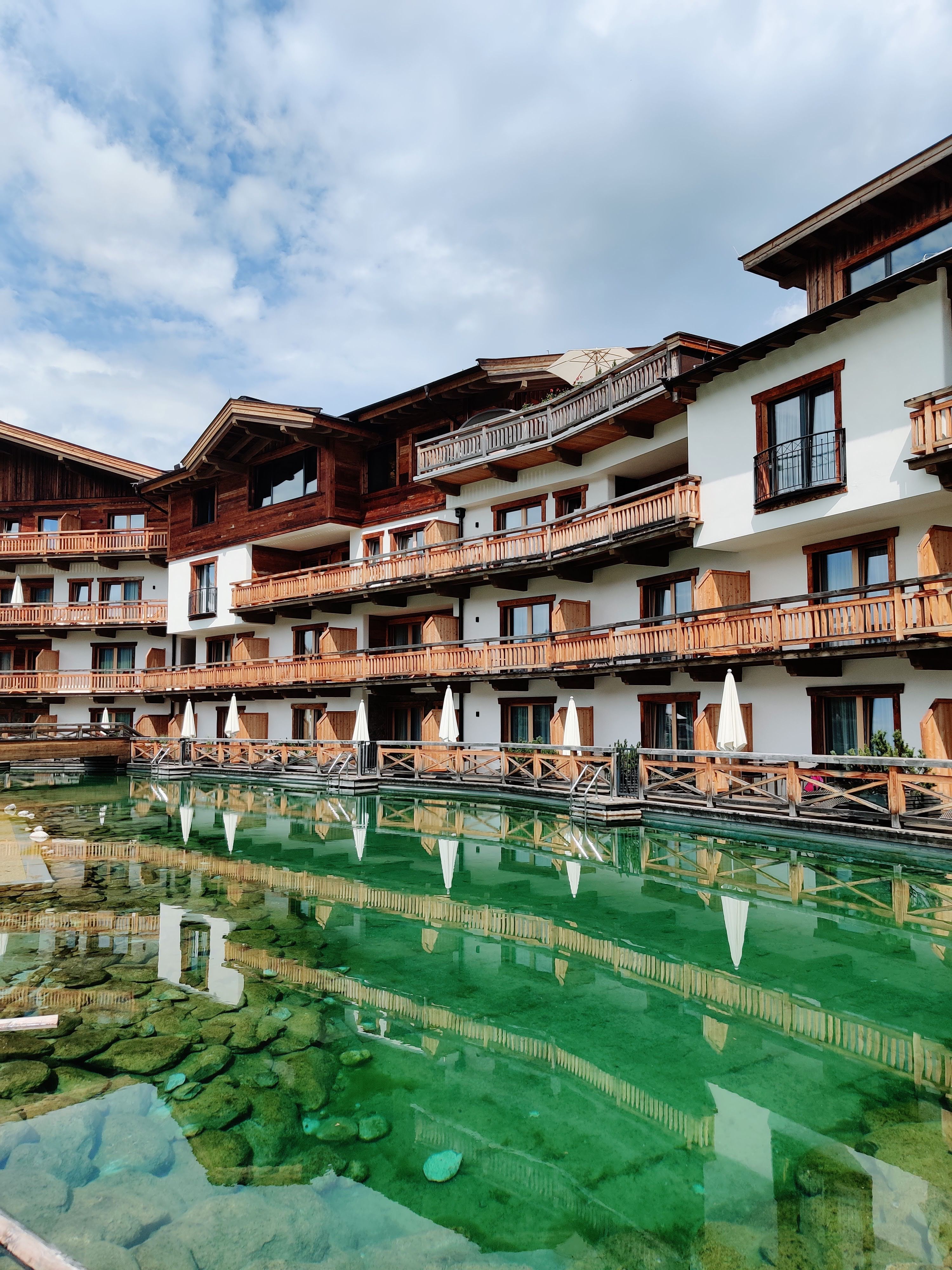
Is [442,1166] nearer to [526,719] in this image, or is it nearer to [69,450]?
[526,719]

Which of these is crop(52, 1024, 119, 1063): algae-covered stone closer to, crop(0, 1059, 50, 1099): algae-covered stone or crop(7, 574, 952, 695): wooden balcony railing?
crop(0, 1059, 50, 1099): algae-covered stone

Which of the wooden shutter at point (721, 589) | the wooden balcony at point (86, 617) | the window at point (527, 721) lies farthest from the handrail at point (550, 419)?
the wooden balcony at point (86, 617)

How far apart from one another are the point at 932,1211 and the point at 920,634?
11.9 metres

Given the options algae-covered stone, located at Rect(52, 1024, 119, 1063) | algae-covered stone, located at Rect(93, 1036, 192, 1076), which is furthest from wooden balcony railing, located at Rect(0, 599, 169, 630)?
algae-covered stone, located at Rect(93, 1036, 192, 1076)

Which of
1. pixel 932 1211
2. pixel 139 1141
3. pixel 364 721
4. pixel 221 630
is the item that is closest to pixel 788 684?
pixel 364 721

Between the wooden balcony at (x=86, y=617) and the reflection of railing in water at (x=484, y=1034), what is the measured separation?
34.0 m

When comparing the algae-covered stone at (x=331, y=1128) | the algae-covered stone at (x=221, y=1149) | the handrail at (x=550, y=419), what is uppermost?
the handrail at (x=550, y=419)

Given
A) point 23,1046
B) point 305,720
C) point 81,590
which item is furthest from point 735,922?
point 81,590

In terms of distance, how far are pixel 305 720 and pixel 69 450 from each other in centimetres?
2094

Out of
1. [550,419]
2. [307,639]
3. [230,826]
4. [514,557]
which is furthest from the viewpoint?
[307,639]

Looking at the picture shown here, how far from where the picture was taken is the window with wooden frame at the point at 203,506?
37125mm

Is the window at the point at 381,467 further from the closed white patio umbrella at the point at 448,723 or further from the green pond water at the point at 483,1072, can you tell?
the green pond water at the point at 483,1072

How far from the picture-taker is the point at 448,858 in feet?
45.7

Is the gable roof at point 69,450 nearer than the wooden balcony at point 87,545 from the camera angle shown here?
No
